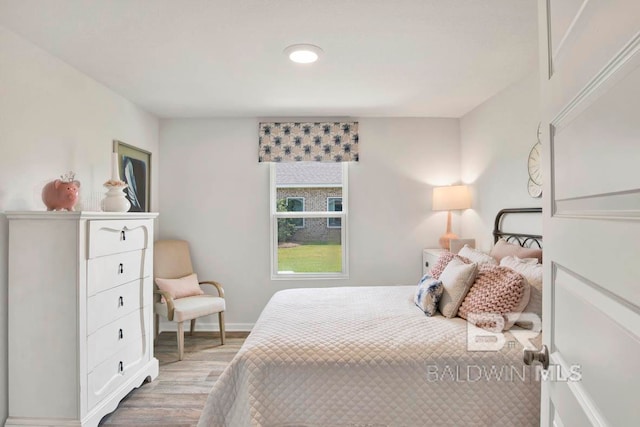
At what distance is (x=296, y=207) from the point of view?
446cm

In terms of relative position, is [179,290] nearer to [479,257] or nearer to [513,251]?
[479,257]

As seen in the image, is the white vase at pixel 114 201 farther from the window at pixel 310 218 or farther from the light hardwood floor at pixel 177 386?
the window at pixel 310 218

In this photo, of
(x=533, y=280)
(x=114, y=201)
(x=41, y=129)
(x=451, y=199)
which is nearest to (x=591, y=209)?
(x=533, y=280)

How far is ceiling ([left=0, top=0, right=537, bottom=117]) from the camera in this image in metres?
2.02

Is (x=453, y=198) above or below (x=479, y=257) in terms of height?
above

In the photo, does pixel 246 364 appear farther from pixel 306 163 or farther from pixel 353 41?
pixel 306 163

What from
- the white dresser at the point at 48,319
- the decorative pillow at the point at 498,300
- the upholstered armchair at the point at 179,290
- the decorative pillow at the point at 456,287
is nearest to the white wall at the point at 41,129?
the white dresser at the point at 48,319

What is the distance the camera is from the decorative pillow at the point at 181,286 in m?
3.75

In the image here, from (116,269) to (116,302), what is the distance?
0.23m

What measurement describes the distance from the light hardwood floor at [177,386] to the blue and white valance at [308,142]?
2.11 metres

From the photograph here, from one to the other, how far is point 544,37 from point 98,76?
316 cm

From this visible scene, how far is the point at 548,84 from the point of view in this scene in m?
0.97

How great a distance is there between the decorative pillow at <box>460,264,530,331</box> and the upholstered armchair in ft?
8.08

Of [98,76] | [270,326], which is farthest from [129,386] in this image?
[98,76]
